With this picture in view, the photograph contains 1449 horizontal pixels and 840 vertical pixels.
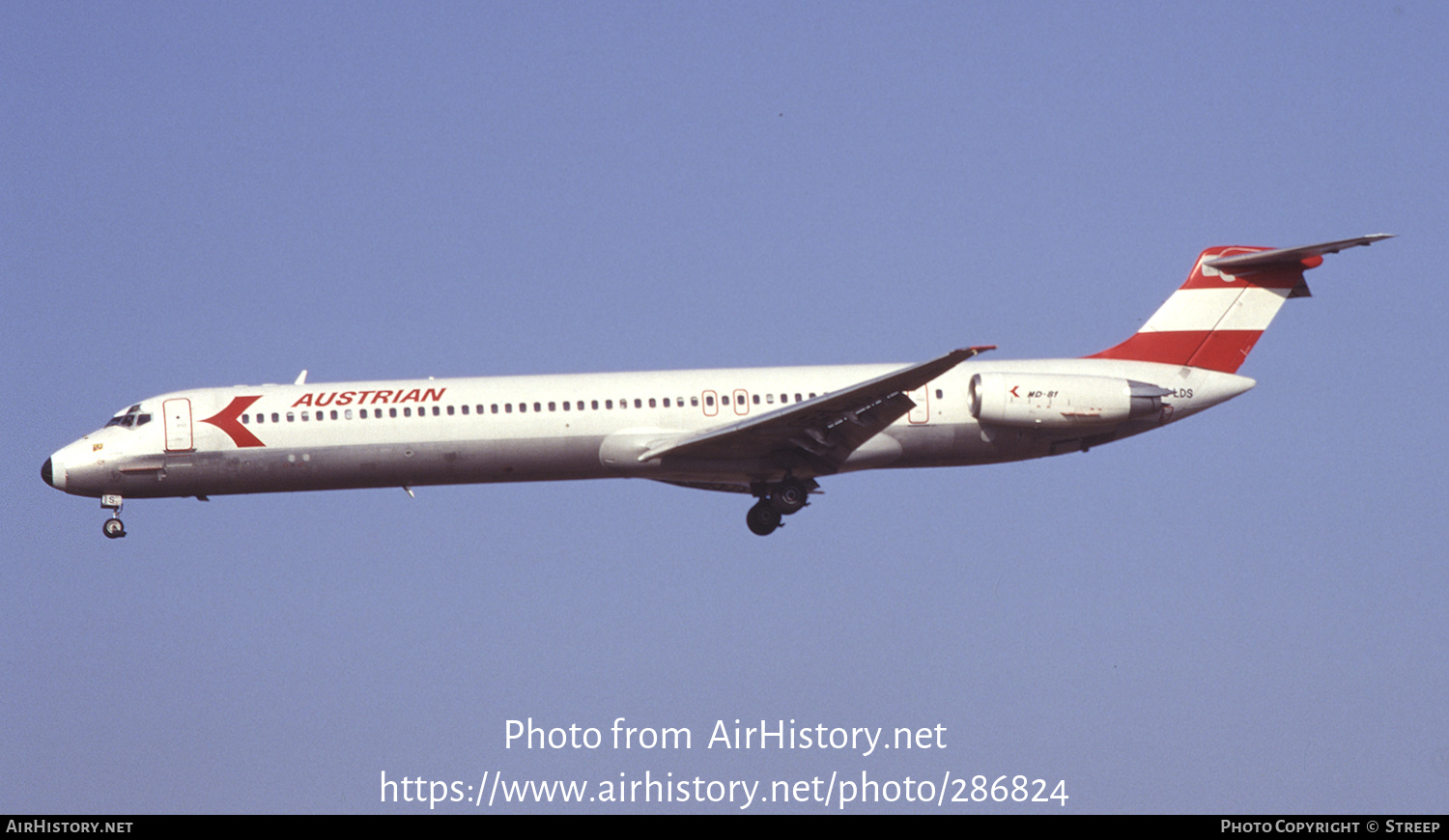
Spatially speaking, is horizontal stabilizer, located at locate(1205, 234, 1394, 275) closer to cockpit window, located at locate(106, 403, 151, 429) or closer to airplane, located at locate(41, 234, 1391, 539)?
airplane, located at locate(41, 234, 1391, 539)

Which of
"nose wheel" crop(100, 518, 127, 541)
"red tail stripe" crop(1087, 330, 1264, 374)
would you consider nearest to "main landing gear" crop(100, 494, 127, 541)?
"nose wheel" crop(100, 518, 127, 541)

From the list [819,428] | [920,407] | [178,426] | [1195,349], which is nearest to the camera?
[819,428]

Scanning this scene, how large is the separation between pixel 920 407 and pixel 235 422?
12819 millimetres

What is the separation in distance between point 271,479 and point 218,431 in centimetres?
133

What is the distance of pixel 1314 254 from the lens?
30.1 metres

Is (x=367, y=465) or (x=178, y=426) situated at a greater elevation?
(x=178, y=426)

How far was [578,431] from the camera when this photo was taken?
27.8 m

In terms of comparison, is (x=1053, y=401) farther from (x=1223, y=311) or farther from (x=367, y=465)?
(x=367, y=465)

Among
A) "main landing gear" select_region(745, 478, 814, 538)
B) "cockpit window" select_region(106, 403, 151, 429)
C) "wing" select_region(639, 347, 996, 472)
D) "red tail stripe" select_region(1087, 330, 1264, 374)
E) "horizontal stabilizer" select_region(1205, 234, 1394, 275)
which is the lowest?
"main landing gear" select_region(745, 478, 814, 538)

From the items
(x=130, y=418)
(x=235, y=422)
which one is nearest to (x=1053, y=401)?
(x=235, y=422)

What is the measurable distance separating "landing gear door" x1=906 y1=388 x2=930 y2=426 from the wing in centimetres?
50

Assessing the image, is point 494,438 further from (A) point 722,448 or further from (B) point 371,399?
(A) point 722,448

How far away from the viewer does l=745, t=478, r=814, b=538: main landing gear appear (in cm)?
2870

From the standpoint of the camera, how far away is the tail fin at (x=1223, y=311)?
30.2 m
